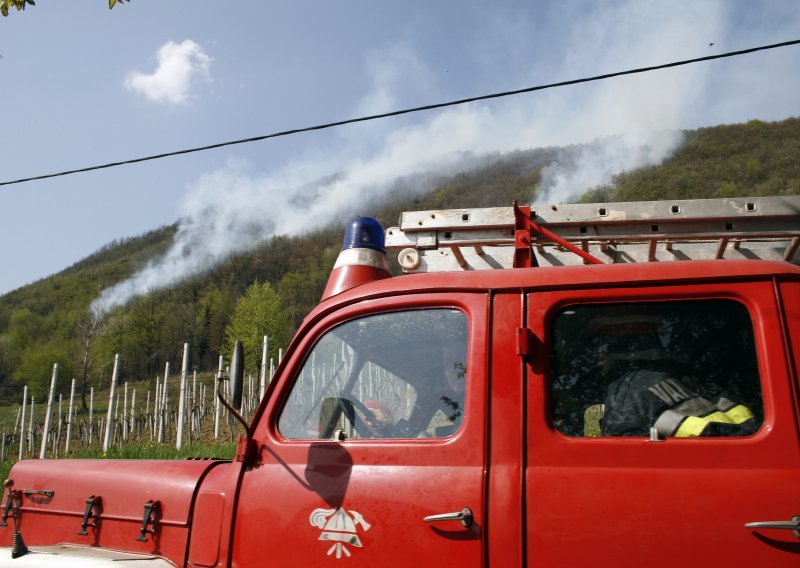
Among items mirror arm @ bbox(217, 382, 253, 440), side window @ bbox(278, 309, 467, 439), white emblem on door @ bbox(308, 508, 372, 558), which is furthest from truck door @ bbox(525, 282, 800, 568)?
mirror arm @ bbox(217, 382, 253, 440)

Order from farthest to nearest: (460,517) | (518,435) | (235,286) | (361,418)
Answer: (235,286), (361,418), (518,435), (460,517)

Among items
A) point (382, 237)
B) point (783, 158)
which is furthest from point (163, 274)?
point (382, 237)

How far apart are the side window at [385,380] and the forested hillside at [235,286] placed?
1351 inches

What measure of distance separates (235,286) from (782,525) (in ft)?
294

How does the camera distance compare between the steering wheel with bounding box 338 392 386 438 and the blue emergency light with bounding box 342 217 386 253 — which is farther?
the blue emergency light with bounding box 342 217 386 253

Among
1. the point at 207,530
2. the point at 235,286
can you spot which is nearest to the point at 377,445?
the point at 207,530

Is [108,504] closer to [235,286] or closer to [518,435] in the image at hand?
[518,435]

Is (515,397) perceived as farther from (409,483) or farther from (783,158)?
(783,158)

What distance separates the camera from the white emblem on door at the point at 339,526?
2.36 metres

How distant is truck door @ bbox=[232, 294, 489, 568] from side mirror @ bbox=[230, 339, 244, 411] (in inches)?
6.4

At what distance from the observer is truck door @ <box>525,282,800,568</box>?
2.05 m

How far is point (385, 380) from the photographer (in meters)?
2.77

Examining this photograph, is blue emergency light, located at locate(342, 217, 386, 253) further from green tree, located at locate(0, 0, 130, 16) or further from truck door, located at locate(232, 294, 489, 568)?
green tree, located at locate(0, 0, 130, 16)

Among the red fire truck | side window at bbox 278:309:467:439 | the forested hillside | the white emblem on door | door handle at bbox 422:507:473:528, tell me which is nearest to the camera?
the red fire truck
